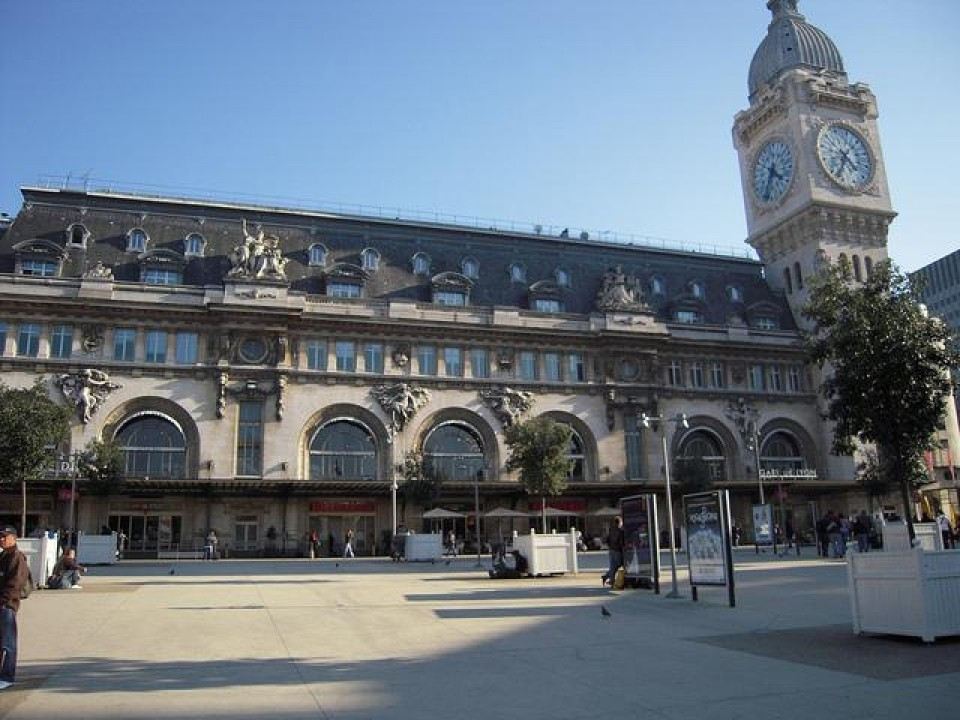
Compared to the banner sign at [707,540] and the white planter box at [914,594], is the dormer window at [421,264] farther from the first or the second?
the white planter box at [914,594]

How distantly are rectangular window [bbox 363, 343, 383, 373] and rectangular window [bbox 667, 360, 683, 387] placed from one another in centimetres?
2199

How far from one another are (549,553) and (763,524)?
20.3 meters

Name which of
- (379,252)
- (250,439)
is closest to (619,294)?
(379,252)

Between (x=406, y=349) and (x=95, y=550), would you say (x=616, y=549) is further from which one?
(x=406, y=349)

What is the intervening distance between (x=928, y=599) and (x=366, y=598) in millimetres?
12393

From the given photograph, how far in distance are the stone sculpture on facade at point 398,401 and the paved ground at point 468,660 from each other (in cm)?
3264

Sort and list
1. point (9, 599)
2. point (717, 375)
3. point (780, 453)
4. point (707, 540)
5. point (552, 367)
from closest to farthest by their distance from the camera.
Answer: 1. point (9, 599)
2. point (707, 540)
3. point (552, 367)
4. point (717, 375)
5. point (780, 453)

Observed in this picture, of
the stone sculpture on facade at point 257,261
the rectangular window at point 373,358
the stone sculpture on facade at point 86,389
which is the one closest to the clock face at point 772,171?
→ the rectangular window at point 373,358

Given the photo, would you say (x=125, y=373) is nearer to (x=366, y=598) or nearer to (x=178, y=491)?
(x=178, y=491)

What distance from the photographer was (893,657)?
35.5ft

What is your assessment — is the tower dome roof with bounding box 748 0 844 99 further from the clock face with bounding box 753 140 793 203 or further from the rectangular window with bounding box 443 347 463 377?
the rectangular window with bounding box 443 347 463 377

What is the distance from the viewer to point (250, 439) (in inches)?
1962

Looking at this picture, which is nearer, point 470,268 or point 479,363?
point 479,363

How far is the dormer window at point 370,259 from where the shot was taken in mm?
57641
